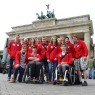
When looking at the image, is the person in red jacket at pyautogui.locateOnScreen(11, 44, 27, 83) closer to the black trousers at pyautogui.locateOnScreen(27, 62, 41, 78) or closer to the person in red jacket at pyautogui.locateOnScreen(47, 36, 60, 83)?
the black trousers at pyautogui.locateOnScreen(27, 62, 41, 78)

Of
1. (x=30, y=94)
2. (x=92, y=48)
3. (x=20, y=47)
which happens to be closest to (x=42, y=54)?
(x=20, y=47)

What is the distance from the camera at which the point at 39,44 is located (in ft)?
29.7

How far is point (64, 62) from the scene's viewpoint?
318 inches

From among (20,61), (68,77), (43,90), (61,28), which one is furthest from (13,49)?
(61,28)

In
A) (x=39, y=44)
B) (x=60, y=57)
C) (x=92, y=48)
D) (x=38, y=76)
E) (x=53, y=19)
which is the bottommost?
(x=38, y=76)

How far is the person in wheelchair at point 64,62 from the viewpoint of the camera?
7828 mm

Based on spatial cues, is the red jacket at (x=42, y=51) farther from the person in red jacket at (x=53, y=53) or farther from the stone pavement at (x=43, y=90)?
the stone pavement at (x=43, y=90)

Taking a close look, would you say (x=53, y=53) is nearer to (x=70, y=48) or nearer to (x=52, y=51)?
(x=52, y=51)

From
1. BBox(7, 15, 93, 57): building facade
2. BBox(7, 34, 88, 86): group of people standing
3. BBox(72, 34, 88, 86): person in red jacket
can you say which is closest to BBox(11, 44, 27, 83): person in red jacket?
BBox(7, 34, 88, 86): group of people standing

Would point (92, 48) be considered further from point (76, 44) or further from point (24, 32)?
point (76, 44)

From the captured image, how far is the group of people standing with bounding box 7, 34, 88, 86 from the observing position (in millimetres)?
8164

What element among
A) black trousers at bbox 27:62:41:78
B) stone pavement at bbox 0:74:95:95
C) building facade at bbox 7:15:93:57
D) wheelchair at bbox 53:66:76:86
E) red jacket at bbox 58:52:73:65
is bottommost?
stone pavement at bbox 0:74:95:95

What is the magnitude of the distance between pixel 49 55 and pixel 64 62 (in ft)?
2.85

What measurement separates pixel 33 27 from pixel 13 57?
121 ft
